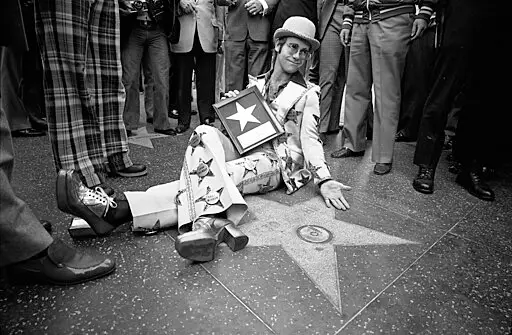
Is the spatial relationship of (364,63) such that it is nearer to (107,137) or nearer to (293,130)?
(293,130)

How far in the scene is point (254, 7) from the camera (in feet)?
10.6

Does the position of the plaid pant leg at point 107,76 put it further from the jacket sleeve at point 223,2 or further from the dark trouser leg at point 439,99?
the dark trouser leg at point 439,99

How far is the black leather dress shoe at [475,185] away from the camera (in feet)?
7.14

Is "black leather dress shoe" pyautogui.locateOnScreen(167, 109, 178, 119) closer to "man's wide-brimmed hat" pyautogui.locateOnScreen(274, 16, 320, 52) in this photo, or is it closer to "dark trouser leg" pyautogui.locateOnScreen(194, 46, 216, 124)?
"dark trouser leg" pyautogui.locateOnScreen(194, 46, 216, 124)

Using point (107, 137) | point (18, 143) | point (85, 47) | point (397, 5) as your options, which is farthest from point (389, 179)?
point (18, 143)

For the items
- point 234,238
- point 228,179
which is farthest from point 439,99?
point 234,238

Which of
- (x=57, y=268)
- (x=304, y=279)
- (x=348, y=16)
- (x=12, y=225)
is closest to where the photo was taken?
(x=12, y=225)

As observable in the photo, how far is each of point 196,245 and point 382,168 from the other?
66.2 inches

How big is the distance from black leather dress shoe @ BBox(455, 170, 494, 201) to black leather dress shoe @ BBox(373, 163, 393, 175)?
43 centimetres

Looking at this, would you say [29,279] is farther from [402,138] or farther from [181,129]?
[402,138]

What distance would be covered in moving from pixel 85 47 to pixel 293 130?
3.74 feet

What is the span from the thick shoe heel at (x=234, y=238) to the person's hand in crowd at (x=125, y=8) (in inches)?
77.5

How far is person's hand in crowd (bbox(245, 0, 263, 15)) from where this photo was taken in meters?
3.23

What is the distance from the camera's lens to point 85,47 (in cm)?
180
